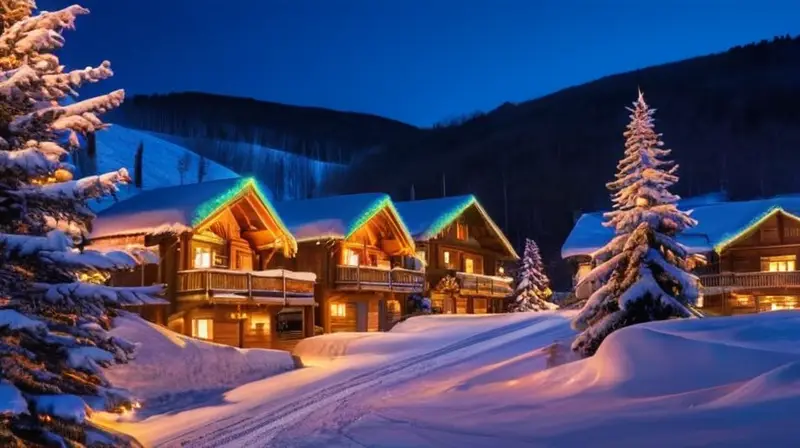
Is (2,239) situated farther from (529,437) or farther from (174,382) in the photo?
(174,382)

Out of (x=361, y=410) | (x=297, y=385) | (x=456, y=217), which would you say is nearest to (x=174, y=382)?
(x=297, y=385)

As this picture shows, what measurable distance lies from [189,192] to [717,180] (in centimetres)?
10689

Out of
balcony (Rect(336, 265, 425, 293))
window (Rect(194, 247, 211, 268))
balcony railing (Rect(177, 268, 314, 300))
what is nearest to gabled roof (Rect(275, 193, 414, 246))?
balcony (Rect(336, 265, 425, 293))

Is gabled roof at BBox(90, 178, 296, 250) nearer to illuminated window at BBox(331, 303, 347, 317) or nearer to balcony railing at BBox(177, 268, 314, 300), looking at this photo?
balcony railing at BBox(177, 268, 314, 300)

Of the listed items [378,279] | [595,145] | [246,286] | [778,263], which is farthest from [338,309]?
[595,145]

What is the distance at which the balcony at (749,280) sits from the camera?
46.1m

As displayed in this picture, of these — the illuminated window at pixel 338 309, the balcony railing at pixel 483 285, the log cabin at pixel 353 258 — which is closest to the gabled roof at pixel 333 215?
the log cabin at pixel 353 258

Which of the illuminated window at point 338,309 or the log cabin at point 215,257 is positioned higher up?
the log cabin at point 215,257

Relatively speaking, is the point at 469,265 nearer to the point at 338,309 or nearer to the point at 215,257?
the point at 338,309

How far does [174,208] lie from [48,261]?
21902 mm

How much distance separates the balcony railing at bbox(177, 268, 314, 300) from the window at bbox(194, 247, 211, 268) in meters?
2.86

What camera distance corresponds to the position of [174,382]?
75.1 ft

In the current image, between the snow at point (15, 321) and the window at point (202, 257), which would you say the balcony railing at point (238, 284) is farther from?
the snow at point (15, 321)

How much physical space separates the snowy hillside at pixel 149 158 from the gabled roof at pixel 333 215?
164 feet
